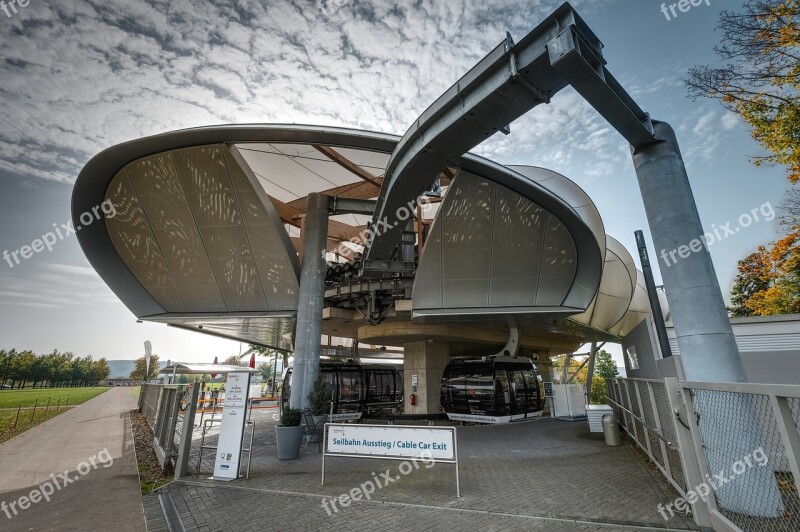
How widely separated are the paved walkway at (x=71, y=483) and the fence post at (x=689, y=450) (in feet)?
25.8

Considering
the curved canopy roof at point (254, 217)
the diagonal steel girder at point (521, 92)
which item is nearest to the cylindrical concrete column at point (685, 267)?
the diagonal steel girder at point (521, 92)

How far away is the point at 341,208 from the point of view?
16531 mm

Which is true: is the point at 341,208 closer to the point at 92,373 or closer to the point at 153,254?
the point at 153,254

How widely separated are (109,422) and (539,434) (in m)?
21.6

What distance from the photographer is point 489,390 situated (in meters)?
17.8

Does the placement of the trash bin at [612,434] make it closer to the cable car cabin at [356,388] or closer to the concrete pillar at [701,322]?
the concrete pillar at [701,322]

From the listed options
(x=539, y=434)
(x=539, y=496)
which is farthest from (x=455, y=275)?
(x=539, y=496)

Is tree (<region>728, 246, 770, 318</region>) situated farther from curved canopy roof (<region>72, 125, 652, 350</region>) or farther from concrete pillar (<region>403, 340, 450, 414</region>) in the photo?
concrete pillar (<region>403, 340, 450, 414</region>)

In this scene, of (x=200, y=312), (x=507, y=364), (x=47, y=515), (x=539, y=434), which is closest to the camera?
(x=47, y=515)

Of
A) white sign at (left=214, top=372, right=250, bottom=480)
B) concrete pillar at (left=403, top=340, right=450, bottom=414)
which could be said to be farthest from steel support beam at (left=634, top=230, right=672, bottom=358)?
white sign at (left=214, top=372, right=250, bottom=480)

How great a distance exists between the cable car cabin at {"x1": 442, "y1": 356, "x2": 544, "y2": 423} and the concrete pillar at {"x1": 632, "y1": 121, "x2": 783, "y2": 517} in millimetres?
12457

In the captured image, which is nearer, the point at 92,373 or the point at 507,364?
the point at 507,364

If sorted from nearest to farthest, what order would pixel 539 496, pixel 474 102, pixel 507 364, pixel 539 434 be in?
1. pixel 539 496
2. pixel 474 102
3. pixel 539 434
4. pixel 507 364

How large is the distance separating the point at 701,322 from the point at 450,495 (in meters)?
5.21
